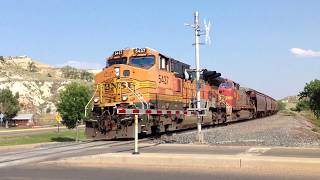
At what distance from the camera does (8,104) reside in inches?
3585

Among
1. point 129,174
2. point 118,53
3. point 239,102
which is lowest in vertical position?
point 129,174

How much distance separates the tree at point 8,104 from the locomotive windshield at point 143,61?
234ft

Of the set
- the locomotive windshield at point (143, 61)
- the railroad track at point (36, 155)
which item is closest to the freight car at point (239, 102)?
the locomotive windshield at point (143, 61)

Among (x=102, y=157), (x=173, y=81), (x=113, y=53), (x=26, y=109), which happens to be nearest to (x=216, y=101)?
(x=173, y=81)

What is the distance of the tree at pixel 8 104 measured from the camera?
8969 cm

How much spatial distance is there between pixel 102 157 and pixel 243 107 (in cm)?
3521

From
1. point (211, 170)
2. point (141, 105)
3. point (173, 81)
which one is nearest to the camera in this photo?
point (211, 170)

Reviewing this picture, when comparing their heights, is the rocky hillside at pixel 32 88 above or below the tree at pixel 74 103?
above

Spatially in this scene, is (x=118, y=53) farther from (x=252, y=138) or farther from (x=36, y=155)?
(x=36, y=155)

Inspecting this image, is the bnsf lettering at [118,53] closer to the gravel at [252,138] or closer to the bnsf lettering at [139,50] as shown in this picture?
the bnsf lettering at [139,50]

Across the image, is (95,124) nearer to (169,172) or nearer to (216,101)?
(169,172)

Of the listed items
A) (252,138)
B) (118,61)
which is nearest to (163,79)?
(118,61)

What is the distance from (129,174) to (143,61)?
13.1m

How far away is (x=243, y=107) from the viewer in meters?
46.2
